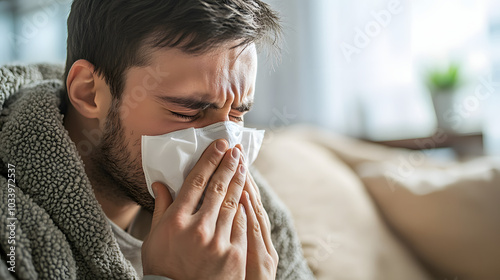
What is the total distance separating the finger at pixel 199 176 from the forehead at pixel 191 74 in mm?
98

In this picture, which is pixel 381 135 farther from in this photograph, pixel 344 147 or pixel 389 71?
pixel 344 147

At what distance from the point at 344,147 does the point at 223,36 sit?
1.04 m

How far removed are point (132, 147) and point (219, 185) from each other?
0.20 metres

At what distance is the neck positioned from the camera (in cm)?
94

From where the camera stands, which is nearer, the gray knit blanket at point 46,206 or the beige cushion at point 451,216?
the gray knit blanket at point 46,206

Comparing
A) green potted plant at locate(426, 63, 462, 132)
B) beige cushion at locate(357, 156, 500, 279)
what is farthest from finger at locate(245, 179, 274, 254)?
green potted plant at locate(426, 63, 462, 132)

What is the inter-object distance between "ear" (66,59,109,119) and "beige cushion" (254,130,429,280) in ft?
1.89

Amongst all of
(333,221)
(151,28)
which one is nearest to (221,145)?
(151,28)

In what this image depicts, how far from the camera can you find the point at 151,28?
857 millimetres

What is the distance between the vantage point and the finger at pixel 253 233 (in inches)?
33.0

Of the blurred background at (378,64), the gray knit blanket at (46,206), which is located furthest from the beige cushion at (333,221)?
the blurred background at (378,64)

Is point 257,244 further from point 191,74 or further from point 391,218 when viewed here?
point 391,218

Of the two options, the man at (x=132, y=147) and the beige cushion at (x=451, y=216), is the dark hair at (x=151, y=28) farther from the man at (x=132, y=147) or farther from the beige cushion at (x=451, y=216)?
the beige cushion at (x=451, y=216)

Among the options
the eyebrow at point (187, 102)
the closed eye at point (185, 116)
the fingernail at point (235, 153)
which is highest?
the eyebrow at point (187, 102)
